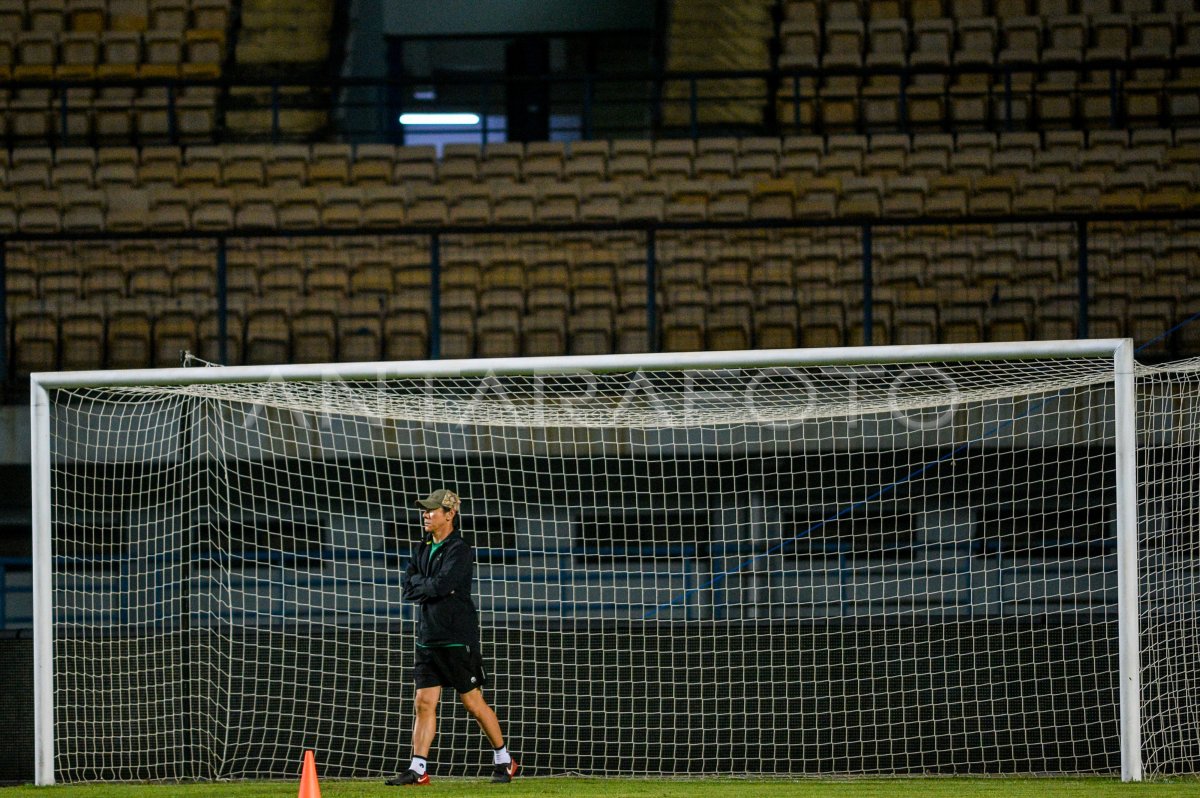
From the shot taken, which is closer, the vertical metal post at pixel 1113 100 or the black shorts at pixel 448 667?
the black shorts at pixel 448 667

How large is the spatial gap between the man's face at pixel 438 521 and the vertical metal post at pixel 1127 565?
125 inches

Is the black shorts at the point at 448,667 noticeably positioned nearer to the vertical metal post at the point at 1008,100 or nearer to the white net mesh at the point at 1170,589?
the white net mesh at the point at 1170,589

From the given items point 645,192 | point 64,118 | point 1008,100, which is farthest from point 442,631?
point 1008,100

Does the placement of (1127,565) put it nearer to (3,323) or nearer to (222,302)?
(222,302)

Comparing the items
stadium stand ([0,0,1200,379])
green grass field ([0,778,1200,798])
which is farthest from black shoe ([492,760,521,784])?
stadium stand ([0,0,1200,379])

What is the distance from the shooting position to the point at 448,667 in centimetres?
661

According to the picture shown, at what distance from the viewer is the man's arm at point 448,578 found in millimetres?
6551

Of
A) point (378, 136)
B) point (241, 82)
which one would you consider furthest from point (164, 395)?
point (378, 136)

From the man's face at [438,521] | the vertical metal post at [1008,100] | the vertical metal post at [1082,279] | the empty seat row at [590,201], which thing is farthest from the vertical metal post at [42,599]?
the vertical metal post at [1008,100]

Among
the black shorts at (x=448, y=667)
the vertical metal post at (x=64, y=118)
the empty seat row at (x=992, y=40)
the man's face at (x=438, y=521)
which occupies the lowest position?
the black shorts at (x=448, y=667)

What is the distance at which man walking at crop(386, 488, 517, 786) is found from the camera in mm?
6551

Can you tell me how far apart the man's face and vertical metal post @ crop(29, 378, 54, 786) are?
81.2 inches

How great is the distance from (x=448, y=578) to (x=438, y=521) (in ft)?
0.90

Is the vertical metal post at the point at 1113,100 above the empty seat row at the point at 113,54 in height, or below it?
below
